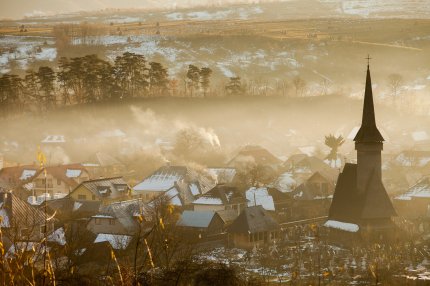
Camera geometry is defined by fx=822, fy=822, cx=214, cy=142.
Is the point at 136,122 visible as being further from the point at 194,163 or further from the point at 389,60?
the point at 389,60

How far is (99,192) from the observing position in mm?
62438

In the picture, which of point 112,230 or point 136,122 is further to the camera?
point 136,122

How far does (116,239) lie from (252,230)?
27.7ft

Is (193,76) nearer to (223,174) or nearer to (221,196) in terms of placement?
(223,174)

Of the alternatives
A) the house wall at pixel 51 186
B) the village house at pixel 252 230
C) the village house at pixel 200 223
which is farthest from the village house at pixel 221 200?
the house wall at pixel 51 186

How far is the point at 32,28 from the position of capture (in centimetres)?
18312

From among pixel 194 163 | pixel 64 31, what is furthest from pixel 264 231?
pixel 64 31

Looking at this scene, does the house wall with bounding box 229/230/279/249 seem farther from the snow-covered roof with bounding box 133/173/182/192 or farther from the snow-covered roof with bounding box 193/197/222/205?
the snow-covered roof with bounding box 133/173/182/192

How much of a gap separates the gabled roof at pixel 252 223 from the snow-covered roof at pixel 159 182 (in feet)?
51.4

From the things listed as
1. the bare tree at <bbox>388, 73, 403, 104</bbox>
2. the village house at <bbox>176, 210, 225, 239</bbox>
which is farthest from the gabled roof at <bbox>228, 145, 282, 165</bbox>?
the bare tree at <bbox>388, 73, 403, 104</bbox>

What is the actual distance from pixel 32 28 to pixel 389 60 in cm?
8045

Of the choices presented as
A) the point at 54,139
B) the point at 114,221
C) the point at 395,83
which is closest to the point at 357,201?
the point at 114,221

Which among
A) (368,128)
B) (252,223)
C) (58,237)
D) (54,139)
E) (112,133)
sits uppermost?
(368,128)

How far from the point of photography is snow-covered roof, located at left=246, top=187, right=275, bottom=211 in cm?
5844
